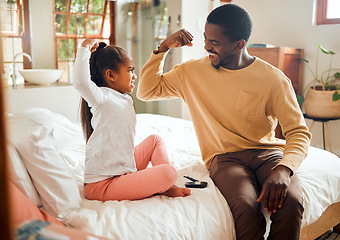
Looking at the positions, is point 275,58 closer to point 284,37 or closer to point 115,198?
point 284,37

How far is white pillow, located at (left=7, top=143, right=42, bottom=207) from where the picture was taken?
1102 millimetres

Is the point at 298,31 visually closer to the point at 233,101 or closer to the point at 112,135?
the point at 233,101

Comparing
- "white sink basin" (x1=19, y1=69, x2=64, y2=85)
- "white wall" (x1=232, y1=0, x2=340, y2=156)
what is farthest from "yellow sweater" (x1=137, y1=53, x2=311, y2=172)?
"white wall" (x1=232, y1=0, x2=340, y2=156)

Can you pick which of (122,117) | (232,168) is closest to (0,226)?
(122,117)

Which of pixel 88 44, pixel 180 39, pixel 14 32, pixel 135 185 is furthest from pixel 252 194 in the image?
pixel 14 32

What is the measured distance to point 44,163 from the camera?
1.18 meters

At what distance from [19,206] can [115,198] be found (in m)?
0.38

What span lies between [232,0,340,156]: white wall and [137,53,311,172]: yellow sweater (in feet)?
7.17

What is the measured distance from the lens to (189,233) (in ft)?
3.84

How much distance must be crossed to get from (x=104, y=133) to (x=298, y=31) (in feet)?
9.83

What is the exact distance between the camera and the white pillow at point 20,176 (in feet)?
3.61

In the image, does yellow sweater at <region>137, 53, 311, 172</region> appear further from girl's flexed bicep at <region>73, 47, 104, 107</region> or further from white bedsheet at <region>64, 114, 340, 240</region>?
girl's flexed bicep at <region>73, 47, 104, 107</region>

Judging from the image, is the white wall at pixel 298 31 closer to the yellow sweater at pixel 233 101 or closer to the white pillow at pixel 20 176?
the yellow sweater at pixel 233 101

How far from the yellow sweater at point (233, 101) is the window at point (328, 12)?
2.33 m
